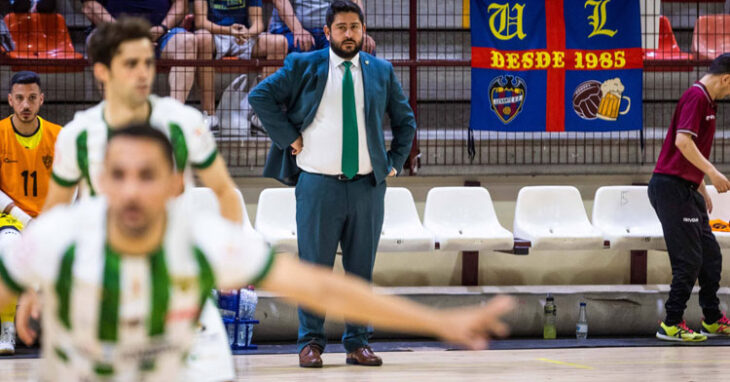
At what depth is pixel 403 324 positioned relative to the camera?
224 cm

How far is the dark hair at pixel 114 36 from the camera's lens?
3.32 metres

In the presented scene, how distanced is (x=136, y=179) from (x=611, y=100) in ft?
23.3

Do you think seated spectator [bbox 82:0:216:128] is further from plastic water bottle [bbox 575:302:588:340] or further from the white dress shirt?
Result: plastic water bottle [bbox 575:302:588:340]

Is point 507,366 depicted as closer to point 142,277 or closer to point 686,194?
point 686,194

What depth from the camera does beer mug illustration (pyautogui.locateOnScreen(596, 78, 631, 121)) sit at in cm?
873

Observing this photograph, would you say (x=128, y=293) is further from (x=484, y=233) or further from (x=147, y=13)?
(x=147, y=13)

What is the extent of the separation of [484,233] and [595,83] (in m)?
1.84

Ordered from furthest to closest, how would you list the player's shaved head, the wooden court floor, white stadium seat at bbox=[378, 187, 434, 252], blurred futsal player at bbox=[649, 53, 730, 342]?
white stadium seat at bbox=[378, 187, 434, 252] → blurred futsal player at bbox=[649, 53, 730, 342] → the wooden court floor → the player's shaved head

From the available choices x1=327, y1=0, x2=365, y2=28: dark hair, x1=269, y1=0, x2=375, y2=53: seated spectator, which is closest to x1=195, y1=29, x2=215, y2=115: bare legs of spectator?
x1=269, y1=0, x2=375, y2=53: seated spectator

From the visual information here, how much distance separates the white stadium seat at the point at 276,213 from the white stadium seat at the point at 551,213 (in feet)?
5.91

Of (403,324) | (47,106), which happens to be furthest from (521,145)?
(403,324)

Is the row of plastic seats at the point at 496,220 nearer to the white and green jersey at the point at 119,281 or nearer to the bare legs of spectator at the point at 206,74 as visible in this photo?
the bare legs of spectator at the point at 206,74

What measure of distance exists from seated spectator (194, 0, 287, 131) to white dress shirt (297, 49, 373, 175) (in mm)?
2780

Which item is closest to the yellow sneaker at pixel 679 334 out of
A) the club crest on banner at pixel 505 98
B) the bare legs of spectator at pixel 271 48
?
the club crest on banner at pixel 505 98
